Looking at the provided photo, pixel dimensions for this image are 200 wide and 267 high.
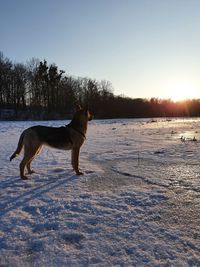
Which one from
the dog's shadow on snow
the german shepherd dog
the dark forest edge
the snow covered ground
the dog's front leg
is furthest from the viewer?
the dark forest edge

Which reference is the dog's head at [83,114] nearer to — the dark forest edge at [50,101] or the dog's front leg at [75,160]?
the dog's front leg at [75,160]

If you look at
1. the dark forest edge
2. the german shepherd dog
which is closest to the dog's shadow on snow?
the german shepherd dog

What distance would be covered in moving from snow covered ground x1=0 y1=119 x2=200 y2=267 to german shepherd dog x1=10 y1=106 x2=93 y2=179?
453 mm

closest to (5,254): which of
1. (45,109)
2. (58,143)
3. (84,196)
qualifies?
(84,196)

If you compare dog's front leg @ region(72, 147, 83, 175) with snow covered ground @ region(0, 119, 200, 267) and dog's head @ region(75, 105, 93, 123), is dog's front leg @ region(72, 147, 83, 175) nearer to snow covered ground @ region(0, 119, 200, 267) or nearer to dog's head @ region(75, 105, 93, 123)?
snow covered ground @ region(0, 119, 200, 267)

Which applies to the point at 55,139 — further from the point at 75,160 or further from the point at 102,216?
the point at 102,216

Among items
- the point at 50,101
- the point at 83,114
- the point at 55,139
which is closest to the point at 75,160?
the point at 55,139

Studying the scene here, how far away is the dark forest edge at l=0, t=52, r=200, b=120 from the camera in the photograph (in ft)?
197

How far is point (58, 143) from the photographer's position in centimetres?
712

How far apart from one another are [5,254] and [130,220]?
5.76 ft

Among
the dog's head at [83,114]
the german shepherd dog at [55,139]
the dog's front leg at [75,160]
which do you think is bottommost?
the dog's front leg at [75,160]

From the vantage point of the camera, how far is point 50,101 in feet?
211

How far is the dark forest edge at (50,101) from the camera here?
59969mm

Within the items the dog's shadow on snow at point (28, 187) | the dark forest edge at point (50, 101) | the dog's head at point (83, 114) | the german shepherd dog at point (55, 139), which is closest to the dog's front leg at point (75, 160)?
the german shepherd dog at point (55, 139)
